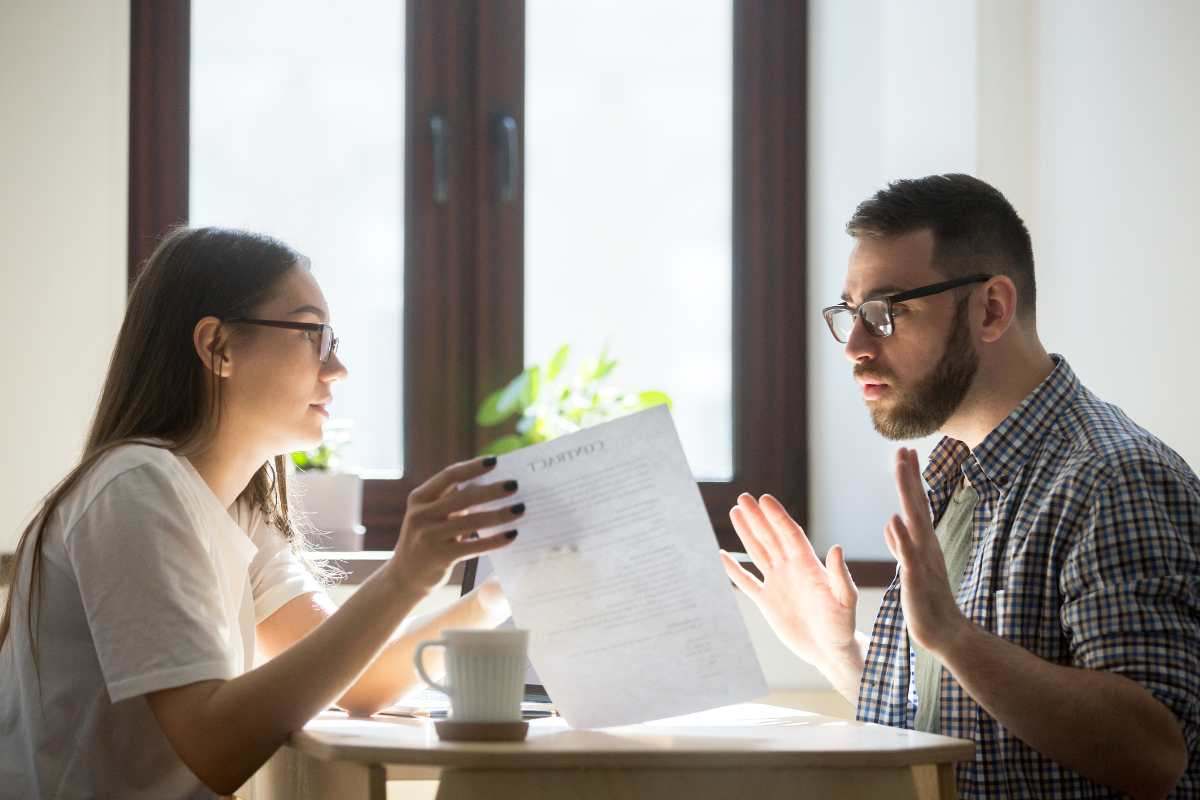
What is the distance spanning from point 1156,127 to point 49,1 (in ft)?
7.04

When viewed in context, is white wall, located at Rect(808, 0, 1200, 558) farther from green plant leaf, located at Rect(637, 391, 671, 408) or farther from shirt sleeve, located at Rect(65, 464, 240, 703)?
shirt sleeve, located at Rect(65, 464, 240, 703)

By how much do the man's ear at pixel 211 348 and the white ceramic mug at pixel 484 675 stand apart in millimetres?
527

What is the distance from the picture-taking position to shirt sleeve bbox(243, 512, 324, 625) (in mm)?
1812

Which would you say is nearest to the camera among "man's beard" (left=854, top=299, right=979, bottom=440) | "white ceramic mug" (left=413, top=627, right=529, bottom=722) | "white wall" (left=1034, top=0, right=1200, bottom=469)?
"white ceramic mug" (left=413, top=627, right=529, bottom=722)

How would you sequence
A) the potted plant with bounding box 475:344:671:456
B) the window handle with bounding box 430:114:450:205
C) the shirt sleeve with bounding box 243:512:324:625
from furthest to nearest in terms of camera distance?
the window handle with bounding box 430:114:450:205 → the potted plant with bounding box 475:344:671:456 → the shirt sleeve with bounding box 243:512:324:625

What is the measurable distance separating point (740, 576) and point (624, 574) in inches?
19.4

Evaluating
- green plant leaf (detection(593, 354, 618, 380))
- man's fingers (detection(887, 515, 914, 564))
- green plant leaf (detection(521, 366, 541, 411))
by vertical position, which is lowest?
man's fingers (detection(887, 515, 914, 564))

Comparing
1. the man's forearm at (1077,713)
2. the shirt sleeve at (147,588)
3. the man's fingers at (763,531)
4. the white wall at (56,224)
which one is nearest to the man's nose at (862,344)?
the man's fingers at (763,531)

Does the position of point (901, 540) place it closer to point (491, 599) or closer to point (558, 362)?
point (491, 599)

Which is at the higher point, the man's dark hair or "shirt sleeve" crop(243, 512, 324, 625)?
the man's dark hair

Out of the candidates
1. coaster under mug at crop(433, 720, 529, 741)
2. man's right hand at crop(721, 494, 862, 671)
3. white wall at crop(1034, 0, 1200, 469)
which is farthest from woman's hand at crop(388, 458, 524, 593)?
white wall at crop(1034, 0, 1200, 469)

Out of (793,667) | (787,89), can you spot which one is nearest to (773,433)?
(793,667)

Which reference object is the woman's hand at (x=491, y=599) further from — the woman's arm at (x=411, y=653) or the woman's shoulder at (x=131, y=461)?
the woman's shoulder at (x=131, y=461)

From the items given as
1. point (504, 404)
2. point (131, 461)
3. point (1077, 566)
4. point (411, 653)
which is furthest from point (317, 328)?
point (504, 404)
